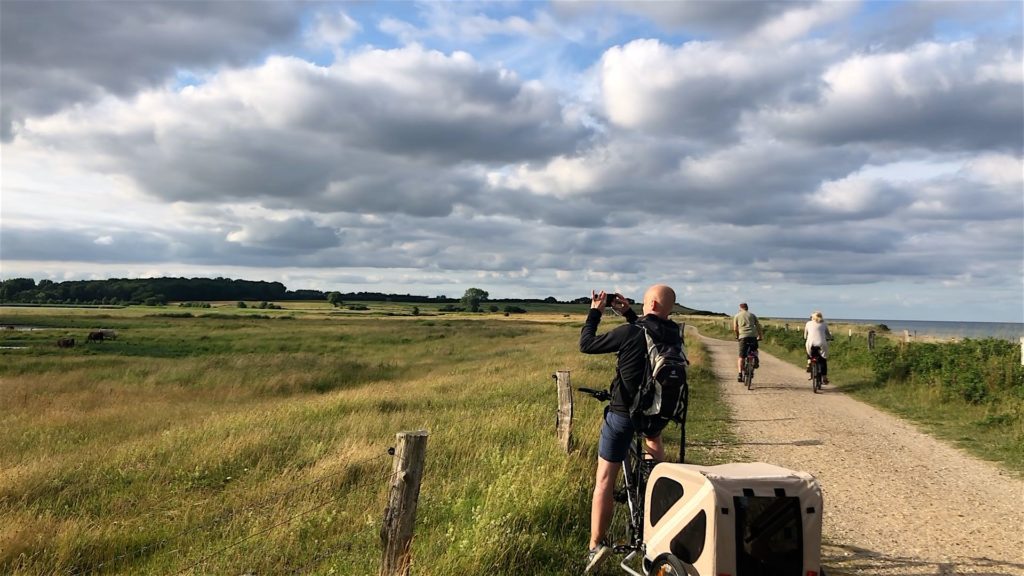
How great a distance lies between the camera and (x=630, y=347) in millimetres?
4719

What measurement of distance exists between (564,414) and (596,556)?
338cm

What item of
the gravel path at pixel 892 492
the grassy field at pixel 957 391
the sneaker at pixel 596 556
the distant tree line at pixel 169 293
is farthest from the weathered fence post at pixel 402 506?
the distant tree line at pixel 169 293

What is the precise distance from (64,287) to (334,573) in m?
183

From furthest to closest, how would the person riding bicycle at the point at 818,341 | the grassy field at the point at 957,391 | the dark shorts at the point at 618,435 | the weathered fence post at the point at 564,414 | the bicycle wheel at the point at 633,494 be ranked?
the person riding bicycle at the point at 818,341 < the grassy field at the point at 957,391 < the weathered fence post at the point at 564,414 < the bicycle wheel at the point at 633,494 < the dark shorts at the point at 618,435

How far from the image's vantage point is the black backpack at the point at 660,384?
179 inches

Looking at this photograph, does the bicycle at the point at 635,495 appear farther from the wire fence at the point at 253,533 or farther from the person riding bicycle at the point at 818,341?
the person riding bicycle at the point at 818,341

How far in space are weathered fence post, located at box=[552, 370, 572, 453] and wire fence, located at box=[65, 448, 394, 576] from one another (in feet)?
7.40

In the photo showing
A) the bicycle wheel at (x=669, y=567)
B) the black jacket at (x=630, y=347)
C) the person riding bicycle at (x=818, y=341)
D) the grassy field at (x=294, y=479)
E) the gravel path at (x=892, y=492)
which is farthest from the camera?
the person riding bicycle at (x=818, y=341)

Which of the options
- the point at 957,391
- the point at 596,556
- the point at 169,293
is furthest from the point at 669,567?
the point at 169,293

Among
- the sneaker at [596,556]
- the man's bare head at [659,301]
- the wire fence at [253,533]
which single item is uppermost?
the man's bare head at [659,301]

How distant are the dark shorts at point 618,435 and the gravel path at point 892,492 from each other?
6.94ft

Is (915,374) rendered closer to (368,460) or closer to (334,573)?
(368,460)

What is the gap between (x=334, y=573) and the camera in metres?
5.29

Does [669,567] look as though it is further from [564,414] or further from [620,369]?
[564,414]
